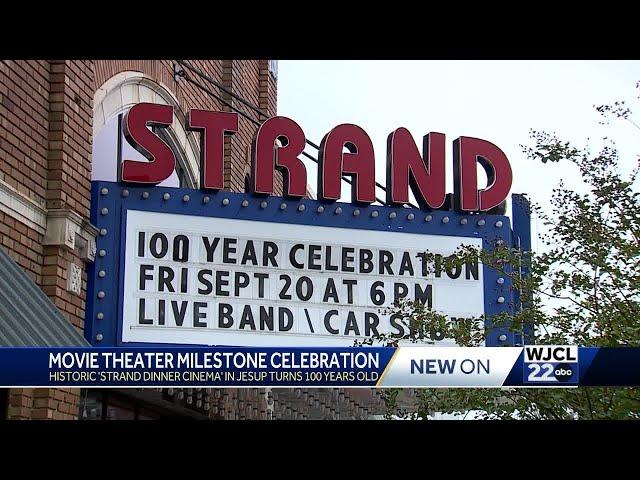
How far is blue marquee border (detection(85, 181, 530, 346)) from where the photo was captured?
460 inches

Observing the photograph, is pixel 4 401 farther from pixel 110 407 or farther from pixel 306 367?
pixel 110 407

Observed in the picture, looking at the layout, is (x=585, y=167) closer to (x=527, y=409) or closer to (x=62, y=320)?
(x=527, y=409)

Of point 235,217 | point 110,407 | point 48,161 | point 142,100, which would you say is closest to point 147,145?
point 235,217

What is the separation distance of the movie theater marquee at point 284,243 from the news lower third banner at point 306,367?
9.63ft

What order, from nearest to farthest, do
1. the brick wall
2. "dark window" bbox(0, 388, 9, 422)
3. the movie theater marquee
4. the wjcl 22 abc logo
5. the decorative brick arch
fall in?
the wjcl 22 abc logo, "dark window" bbox(0, 388, 9, 422), the brick wall, the movie theater marquee, the decorative brick arch

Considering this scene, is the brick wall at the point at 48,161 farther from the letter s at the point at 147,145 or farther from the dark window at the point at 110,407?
the dark window at the point at 110,407

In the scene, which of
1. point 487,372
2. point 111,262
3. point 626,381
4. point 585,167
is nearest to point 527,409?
point 487,372

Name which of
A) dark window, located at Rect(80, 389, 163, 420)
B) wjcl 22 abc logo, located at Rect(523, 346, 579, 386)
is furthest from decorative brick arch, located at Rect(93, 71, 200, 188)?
wjcl 22 abc logo, located at Rect(523, 346, 579, 386)

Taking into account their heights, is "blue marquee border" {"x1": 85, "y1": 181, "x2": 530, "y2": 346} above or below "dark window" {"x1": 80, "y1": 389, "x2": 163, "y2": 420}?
above

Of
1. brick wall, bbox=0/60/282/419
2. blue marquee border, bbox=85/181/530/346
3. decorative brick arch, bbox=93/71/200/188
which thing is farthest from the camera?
decorative brick arch, bbox=93/71/200/188

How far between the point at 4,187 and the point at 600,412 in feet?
16.7

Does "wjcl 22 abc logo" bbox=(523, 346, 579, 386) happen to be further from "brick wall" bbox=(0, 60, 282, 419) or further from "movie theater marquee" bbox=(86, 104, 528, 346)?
"brick wall" bbox=(0, 60, 282, 419)

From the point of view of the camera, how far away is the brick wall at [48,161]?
10.1 m

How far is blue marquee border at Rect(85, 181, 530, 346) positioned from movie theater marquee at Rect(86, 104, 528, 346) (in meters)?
0.01
